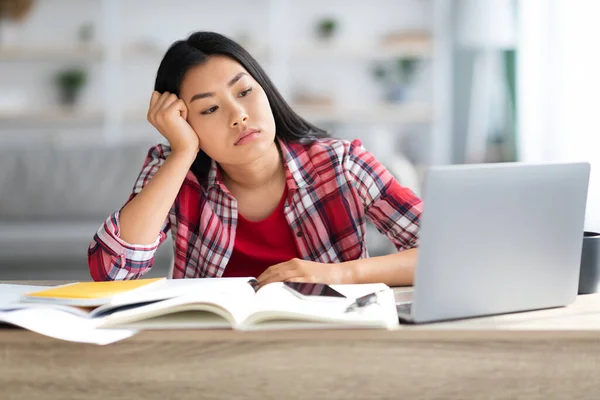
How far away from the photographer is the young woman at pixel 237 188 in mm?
1342

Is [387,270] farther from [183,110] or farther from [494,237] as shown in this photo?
[183,110]

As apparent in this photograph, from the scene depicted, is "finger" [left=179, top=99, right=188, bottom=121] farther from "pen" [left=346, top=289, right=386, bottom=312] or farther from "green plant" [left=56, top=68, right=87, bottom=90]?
"green plant" [left=56, top=68, right=87, bottom=90]

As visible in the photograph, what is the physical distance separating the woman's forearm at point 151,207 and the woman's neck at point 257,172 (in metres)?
0.17

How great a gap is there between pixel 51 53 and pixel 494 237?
A: 16.0ft

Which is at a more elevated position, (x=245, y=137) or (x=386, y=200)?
(x=245, y=137)

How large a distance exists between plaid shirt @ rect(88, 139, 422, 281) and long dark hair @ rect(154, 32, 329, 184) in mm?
33

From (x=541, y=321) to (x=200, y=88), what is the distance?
81 cm

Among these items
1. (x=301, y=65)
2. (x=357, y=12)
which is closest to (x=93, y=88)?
(x=301, y=65)

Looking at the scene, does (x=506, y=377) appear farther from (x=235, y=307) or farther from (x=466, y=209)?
(x=235, y=307)

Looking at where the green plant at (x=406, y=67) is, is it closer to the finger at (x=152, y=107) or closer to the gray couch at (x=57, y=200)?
the gray couch at (x=57, y=200)

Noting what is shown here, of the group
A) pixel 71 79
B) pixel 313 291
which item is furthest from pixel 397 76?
pixel 313 291

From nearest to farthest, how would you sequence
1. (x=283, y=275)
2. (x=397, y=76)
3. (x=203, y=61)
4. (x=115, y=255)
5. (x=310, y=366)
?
1. (x=310, y=366)
2. (x=283, y=275)
3. (x=115, y=255)
4. (x=203, y=61)
5. (x=397, y=76)

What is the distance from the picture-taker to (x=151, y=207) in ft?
4.33

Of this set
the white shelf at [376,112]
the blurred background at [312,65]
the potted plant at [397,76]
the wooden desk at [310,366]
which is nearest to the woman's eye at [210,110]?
the wooden desk at [310,366]
